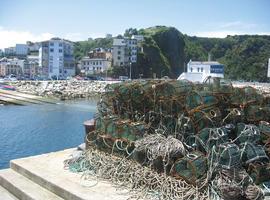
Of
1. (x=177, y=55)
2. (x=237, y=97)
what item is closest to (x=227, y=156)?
(x=237, y=97)

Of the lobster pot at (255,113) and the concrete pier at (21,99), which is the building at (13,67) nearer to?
the concrete pier at (21,99)

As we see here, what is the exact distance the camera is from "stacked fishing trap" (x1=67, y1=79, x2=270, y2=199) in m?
5.12

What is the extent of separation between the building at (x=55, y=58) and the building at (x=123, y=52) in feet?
33.4

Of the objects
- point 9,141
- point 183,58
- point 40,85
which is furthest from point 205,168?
→ point 183,58

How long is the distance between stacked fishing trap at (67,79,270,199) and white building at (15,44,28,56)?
104m

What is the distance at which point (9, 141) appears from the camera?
60.2 ft

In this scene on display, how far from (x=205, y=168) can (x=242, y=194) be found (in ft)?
2.20

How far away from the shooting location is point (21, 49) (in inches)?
4156

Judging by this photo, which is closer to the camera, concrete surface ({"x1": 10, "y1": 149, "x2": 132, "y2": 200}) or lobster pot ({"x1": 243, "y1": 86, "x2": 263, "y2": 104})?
concrete surface ({"x1": 10, "y1": 149, "x2": 132, "y2": 200})

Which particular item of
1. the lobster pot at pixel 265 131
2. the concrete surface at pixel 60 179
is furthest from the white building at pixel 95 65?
the lobster pot at pixel 265 131

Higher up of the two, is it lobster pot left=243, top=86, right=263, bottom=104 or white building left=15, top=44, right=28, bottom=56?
white building left=15, top=44, right=28, bottom=56

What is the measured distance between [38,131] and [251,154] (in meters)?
18.9

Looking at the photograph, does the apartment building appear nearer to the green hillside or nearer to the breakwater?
the green hillside

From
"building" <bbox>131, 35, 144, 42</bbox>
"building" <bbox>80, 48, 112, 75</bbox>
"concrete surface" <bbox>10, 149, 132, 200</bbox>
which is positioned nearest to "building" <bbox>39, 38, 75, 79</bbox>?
"building" <bbox>80, 48, 112, 75</bbox>
